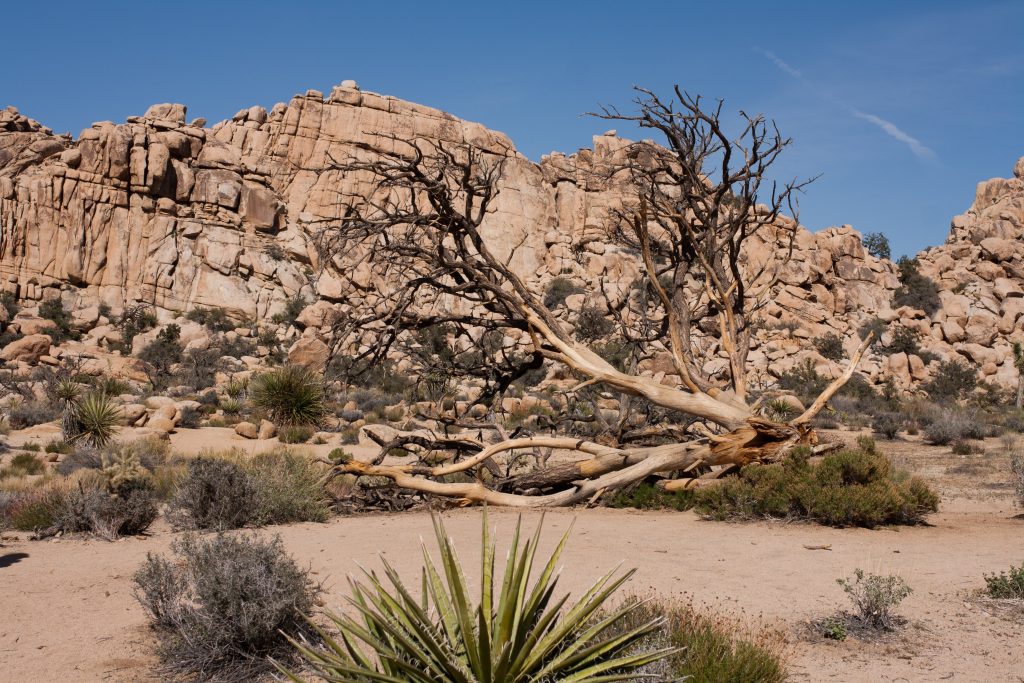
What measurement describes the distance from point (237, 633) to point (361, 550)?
3.02 m

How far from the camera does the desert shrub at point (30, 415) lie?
752 inches

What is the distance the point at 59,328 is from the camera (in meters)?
37.8

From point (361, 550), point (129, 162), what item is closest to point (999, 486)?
point (361, 550)

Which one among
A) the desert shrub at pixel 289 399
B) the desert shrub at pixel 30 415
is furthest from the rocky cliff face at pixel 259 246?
the desert shrub at pixel 289 399

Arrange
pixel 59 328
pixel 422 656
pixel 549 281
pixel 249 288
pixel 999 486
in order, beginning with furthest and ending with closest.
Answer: pixel 549 281, pixel 249 288, pixel 59 328, pixel 999 486, pixel 422 656

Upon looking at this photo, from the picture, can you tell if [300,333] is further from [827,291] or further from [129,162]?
[827,291]

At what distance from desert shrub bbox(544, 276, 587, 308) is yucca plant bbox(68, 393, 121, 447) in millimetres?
31134

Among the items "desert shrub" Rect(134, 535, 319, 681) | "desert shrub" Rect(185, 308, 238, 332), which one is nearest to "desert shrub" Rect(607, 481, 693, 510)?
"desert shrub" Rect(134, 535, 319, 681)

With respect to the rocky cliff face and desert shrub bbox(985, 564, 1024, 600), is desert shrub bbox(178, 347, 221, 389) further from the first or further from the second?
desert shrub bbox(985, 564, 1024, 600)

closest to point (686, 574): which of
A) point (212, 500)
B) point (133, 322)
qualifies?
point (212, 500)

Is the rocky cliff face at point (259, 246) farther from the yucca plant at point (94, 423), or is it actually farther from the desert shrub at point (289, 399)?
the yucca plant at point (94, 423)

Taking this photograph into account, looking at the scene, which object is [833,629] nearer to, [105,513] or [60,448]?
[105,513]

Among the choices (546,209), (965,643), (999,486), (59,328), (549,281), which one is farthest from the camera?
(546,209)

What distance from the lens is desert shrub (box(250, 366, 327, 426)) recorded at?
1981cm
